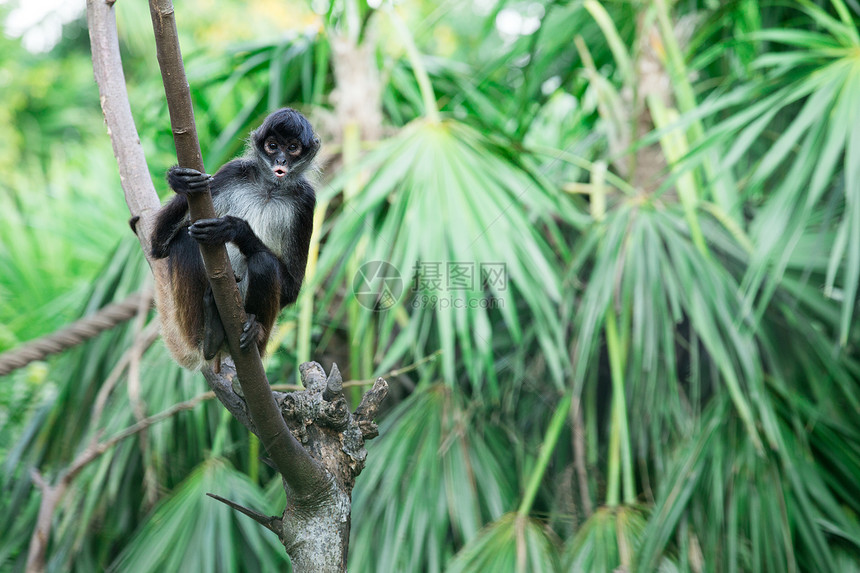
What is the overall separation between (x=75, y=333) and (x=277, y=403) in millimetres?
2390

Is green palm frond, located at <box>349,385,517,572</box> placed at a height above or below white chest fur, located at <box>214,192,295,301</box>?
below

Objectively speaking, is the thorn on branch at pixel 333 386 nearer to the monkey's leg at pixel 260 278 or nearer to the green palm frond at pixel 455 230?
the monkey's leg at pixel 260 278

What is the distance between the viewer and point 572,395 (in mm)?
3918

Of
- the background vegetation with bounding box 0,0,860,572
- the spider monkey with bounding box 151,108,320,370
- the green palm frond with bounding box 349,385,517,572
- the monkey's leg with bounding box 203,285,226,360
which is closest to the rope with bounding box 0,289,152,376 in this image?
the background vegetation with bounding box 0,0,860,572

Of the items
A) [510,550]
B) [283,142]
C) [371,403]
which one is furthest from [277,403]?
[510,550]

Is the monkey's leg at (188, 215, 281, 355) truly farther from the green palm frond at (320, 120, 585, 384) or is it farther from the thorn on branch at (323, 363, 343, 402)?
the green palm frond at (320, 120, 585, 384)

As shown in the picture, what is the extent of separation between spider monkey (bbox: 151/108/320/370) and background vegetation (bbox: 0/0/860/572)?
74 centimetres

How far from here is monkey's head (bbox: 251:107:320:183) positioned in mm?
2709

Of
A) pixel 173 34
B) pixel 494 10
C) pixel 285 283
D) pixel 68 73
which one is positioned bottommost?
pixel 285 283

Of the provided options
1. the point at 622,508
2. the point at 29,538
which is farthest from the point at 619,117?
the point at 29,538

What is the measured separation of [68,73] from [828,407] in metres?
12.0

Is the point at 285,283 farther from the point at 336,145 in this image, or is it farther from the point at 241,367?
the point at 336,145

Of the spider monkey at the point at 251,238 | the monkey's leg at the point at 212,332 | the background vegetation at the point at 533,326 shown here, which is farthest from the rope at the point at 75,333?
the monkey's leg at the point at 212,332

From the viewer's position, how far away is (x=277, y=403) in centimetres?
216
